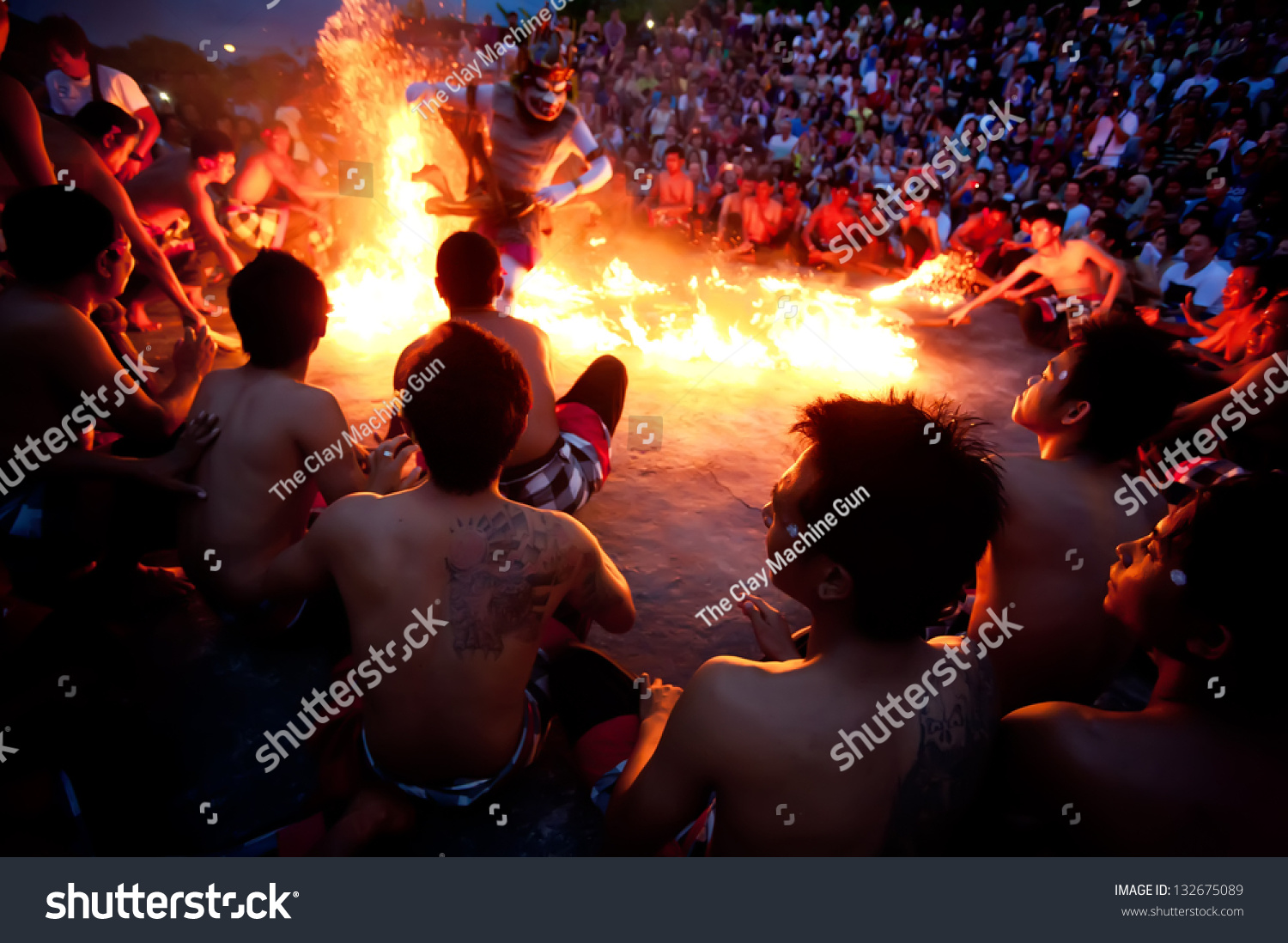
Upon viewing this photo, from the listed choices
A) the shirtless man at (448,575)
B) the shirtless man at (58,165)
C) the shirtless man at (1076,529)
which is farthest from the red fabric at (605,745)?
the shirtless man at (58,165)

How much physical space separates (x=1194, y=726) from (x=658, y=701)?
1.32m

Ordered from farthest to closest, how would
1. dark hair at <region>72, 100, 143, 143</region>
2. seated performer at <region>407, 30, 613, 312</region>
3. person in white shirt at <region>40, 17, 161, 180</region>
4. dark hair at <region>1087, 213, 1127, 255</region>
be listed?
dark hair at <region>1087, 213, 1127, 255</region>
person in white shirt at <region>40, 17, 161, 180</region>
seated performer at <region>407, 30, 613, 312</region>
dark hair at <region>72, 100, 143, 143</region>

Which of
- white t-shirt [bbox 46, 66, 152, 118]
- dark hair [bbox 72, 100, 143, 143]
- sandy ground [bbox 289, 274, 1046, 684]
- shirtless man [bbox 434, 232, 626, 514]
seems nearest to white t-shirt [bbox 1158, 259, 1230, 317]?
sandy ground [bbox 289, 274, 1046, 684]

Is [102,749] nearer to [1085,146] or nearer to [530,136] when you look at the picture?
[530,136]

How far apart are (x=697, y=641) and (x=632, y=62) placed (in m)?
15.3

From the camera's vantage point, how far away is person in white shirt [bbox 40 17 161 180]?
5.86m

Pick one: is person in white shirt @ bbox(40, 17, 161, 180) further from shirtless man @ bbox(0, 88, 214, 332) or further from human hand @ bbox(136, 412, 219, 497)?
human hand @ bbox(136, 412, 219, 497)

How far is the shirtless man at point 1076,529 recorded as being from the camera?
2.08 m

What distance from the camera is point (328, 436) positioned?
2410 millimetres

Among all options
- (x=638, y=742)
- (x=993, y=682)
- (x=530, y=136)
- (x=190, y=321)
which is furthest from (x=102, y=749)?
(x=530, y=136)

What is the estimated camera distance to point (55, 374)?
8.42 feet

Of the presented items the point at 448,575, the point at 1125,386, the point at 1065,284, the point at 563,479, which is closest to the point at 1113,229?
the point at 1065,284

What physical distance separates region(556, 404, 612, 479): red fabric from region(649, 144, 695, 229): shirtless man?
853 centimetres

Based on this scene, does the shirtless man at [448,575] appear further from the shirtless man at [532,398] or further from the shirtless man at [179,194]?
the shirtless man at [179,194]
